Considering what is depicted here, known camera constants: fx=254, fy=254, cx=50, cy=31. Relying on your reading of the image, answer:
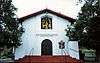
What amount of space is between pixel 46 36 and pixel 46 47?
127cm

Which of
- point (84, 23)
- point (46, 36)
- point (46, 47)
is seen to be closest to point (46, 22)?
point (46, 36)

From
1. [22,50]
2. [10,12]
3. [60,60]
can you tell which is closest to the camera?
[60,60]

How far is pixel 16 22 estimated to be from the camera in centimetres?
2772

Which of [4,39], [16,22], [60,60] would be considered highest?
[16,22]

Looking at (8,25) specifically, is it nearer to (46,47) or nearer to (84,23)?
(46,47)

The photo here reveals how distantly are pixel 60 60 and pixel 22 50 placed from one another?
5620mm

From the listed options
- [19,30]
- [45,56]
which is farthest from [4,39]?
[45,56]

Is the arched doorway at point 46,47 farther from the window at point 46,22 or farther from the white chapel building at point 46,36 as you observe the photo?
the window at point 46,22

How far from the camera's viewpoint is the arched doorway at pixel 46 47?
28906 mm

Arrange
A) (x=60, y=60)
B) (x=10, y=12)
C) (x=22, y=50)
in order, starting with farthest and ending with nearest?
(x=22, y=50), (x=10, y=12), (x=60, y=60)

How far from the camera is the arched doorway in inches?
1138

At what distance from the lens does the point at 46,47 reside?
29094 mm

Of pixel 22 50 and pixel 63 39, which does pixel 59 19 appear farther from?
pixel 22 50

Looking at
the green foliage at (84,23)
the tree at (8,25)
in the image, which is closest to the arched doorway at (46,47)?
the green foliage at (84,23)
